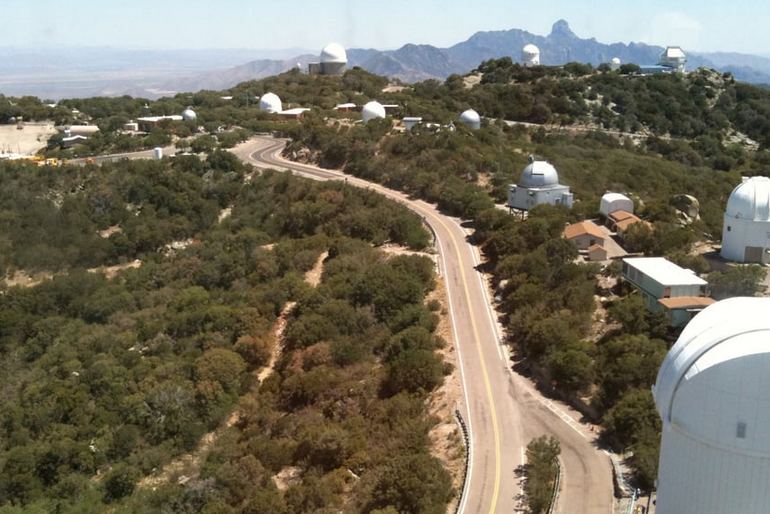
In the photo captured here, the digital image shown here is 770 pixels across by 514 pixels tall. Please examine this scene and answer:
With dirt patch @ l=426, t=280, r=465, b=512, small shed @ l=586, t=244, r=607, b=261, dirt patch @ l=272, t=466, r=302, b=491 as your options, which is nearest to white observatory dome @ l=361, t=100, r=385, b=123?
small shed @ l=586, t=244, r=607, b=261

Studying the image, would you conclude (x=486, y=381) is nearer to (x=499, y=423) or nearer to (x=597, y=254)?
(x=499, y=423)

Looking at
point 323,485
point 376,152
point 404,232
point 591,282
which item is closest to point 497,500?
point 323,485

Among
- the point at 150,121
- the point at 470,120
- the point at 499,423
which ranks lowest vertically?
the point at 499,423

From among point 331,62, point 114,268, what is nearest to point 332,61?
point 331,62

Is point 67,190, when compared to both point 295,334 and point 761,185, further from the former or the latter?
point 761,185

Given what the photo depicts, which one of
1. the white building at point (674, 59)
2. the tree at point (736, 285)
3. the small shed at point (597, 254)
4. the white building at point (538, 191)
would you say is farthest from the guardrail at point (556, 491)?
the white building at point (674, 59)

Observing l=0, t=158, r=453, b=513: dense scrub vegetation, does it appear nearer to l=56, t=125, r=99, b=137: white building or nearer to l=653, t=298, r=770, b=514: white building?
l=653, t=298, r=770, b=514: white building
